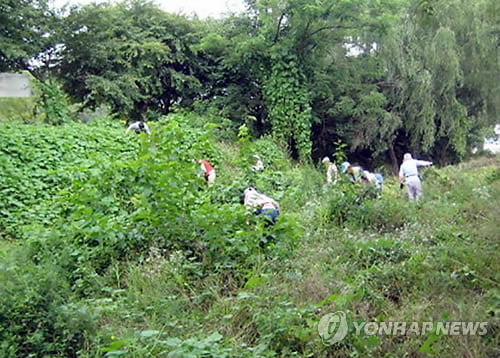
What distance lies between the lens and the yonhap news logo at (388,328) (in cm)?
321

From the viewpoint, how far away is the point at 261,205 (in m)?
5.64

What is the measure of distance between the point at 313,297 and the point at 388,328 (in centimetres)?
73

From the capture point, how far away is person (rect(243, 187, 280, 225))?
5422mm

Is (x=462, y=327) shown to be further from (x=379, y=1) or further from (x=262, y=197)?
(x=379, y=1)

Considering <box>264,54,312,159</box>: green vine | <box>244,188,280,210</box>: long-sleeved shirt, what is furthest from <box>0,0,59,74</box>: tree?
<box>244,188,280,210</box>: long-sleeved shirt

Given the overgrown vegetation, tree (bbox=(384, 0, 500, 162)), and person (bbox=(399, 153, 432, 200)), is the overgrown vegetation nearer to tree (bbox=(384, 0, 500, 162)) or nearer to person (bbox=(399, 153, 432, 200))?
person (bbox=(399, 153, 432, 200))

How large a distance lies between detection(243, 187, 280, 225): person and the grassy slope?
24cm

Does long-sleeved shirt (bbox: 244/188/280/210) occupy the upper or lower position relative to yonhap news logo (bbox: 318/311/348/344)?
upper

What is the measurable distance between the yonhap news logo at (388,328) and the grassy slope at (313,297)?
47mm

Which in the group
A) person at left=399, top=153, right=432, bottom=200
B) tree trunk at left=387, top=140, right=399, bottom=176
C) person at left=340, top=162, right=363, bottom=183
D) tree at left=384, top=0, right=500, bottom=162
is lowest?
tree trunk at left=387, top=140, right=399, bottom=176

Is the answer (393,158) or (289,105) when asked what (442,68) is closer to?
(393,158)

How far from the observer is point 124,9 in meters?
16.8

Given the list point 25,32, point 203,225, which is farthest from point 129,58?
point 203,225

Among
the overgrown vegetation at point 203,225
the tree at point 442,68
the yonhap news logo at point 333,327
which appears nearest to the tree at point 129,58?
the overgrown vegetation at point 203,225
